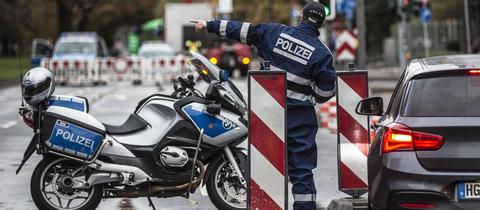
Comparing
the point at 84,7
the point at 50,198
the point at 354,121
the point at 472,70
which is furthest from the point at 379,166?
the point at 84,7

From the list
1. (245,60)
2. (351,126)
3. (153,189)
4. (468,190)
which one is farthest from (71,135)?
(245,60)

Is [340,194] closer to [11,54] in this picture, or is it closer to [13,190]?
[13,190]

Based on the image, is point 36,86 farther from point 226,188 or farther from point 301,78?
point 301,78

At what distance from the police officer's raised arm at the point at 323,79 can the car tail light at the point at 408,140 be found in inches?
39.6

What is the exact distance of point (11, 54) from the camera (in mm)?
95500

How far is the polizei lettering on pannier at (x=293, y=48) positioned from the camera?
25.0ft

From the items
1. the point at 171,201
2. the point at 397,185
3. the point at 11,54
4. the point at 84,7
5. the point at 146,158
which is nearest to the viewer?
the point at 397,185

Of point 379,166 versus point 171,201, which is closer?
point 379,166

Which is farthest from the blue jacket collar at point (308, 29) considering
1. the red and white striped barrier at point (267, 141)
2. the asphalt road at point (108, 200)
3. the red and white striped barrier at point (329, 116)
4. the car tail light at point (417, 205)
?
the red and white striped barrier at point (329, 116)

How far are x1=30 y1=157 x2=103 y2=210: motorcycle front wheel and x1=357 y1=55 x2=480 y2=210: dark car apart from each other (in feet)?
8.88

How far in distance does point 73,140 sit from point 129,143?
1.56ft

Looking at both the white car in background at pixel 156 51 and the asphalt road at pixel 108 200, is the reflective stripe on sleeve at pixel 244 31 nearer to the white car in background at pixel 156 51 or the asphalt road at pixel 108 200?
the asphalt road at pixel 108 200

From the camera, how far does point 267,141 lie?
7.47 m

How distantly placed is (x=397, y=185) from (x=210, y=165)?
2.51 m
